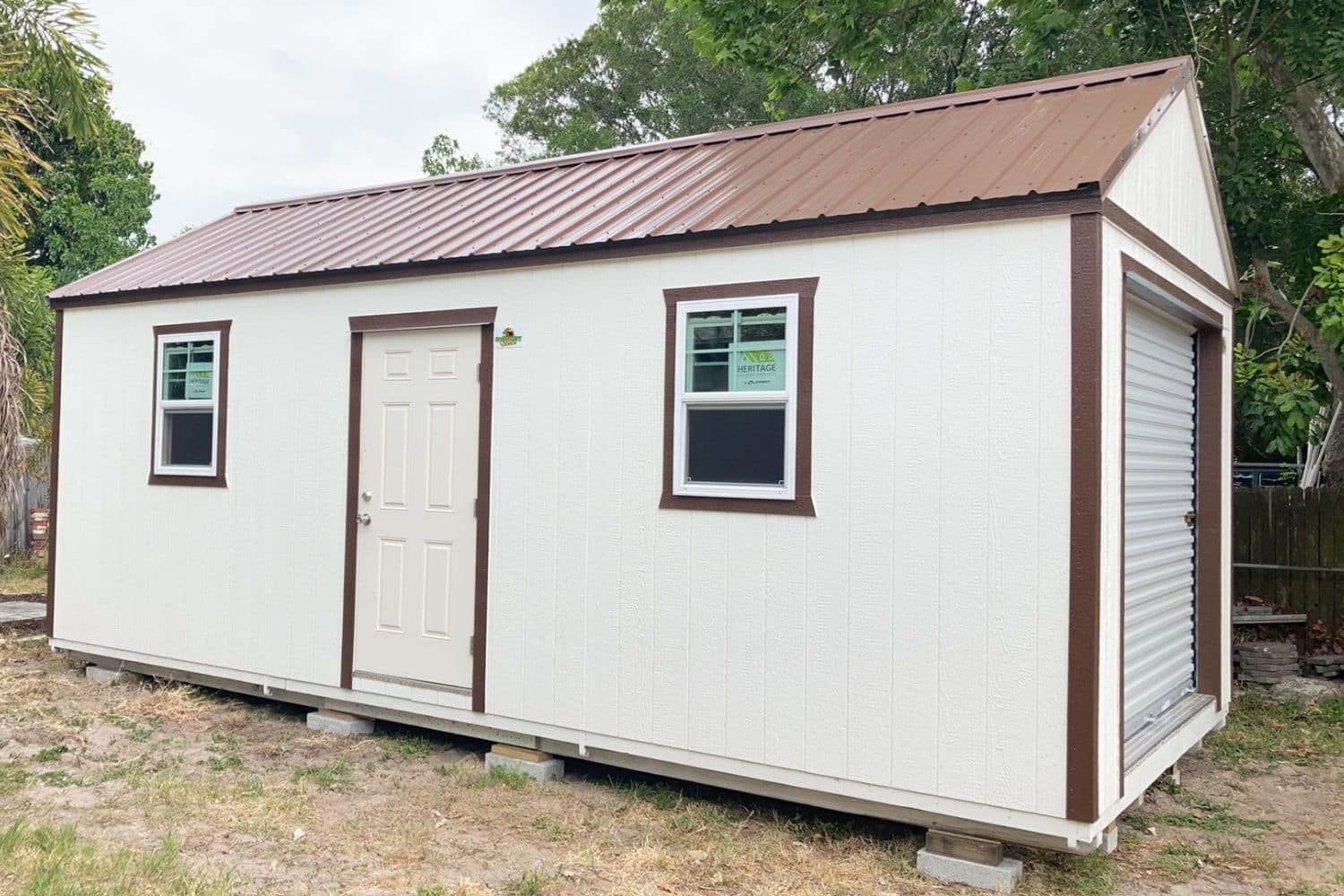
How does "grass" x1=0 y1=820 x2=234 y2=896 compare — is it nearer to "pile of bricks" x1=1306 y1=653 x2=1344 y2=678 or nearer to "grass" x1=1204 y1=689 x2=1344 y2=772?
"grass" x1=1204 y1=689 x2=1344 y2=772

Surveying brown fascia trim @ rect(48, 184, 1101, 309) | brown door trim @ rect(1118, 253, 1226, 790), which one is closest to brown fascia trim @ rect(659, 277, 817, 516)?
brown fascia trim @ rect(48, 184, 1101, 309)

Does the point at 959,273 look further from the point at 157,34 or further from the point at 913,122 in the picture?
the point at 157,34

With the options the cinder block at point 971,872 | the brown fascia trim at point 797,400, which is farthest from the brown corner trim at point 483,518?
the cinder block at point 971,872

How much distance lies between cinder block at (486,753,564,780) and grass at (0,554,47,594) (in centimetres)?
867

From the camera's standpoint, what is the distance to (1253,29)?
27.9 feet

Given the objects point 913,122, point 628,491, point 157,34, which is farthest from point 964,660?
point 157,34

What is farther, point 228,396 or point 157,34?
point 157,34

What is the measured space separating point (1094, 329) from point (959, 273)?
1.94ft

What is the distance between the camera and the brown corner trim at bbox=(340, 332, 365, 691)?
6422 mm

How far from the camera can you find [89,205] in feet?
72.6

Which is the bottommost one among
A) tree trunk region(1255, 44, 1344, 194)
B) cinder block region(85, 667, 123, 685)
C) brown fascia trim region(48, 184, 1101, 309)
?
cinder block region(85, 667, 123, 685)

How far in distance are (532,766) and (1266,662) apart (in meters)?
5.28

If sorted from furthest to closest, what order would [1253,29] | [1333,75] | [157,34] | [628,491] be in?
[157,34] → [1253,29] → [1333,75] → [628,491]

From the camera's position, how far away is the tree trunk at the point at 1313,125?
8.66m
